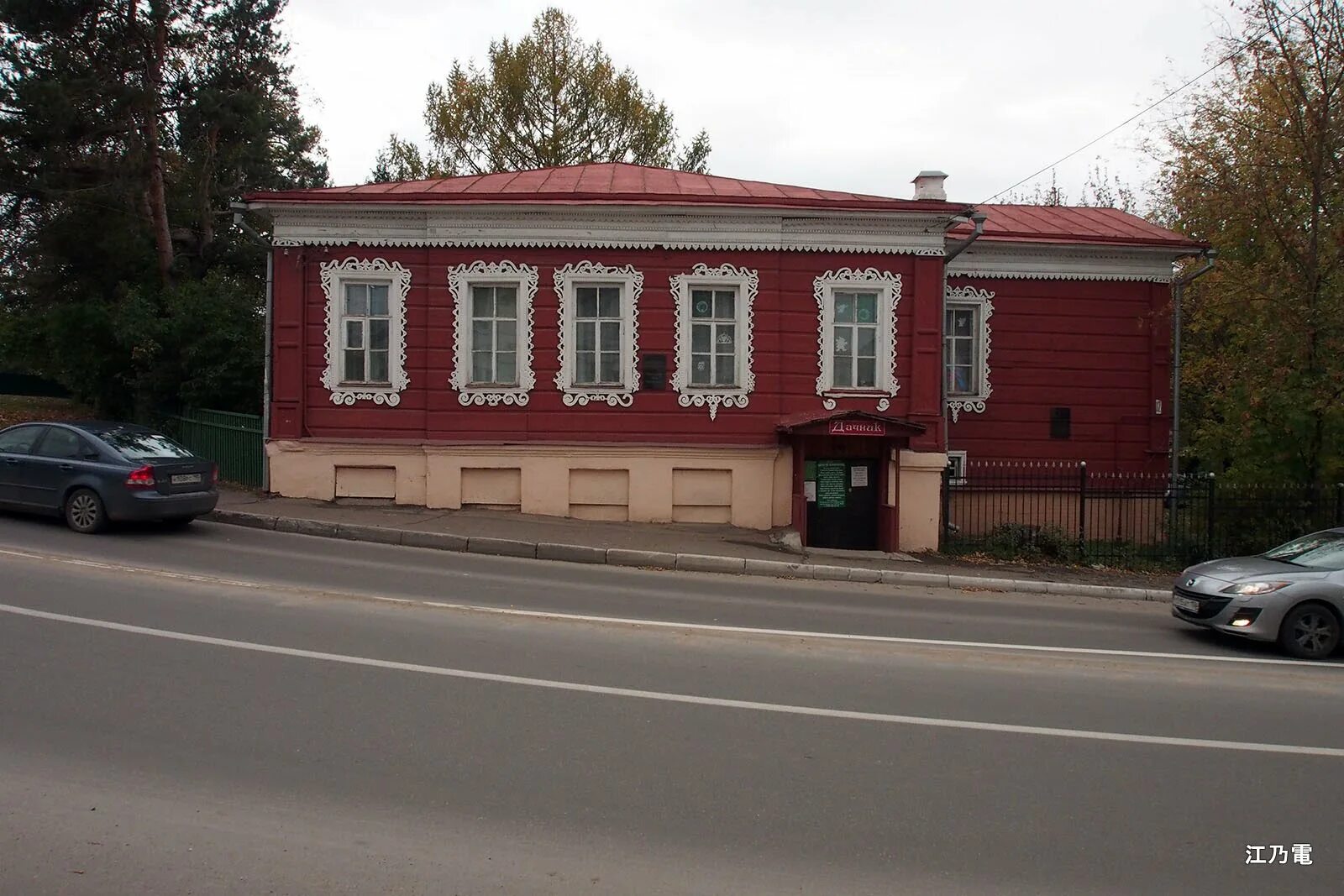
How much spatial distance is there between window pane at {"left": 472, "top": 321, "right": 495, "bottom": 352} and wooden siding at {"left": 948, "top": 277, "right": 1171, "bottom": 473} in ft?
30.1

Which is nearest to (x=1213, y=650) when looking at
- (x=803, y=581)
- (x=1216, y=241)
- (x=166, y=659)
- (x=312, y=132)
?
(x=803, y=581)

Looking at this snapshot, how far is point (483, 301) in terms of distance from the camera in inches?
658

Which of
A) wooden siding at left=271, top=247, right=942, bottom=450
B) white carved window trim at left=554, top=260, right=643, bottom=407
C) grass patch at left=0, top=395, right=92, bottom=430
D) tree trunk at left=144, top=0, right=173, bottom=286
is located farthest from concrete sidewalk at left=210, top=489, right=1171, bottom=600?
grass patch at left=0, top=395, right=92, bottom=430

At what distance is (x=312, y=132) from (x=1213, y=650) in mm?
27158

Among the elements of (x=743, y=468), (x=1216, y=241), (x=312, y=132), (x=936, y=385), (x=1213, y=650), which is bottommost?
(x=1213, y=650)

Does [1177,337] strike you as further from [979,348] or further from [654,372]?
[654,372]

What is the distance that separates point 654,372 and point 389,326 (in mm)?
4525

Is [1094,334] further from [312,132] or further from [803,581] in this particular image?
[312,132]

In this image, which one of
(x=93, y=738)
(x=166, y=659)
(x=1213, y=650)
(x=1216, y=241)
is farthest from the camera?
(x=1216, y=241)

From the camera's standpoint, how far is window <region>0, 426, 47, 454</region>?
1297cm

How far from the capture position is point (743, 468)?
54.5ft

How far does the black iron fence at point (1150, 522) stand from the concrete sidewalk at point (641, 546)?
1.01 m

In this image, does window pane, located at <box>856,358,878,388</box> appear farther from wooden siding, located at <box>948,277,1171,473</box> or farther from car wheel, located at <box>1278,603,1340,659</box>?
car wheel, located at <box>1278,603,1340,659</box>

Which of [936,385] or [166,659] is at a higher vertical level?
[936,385]
